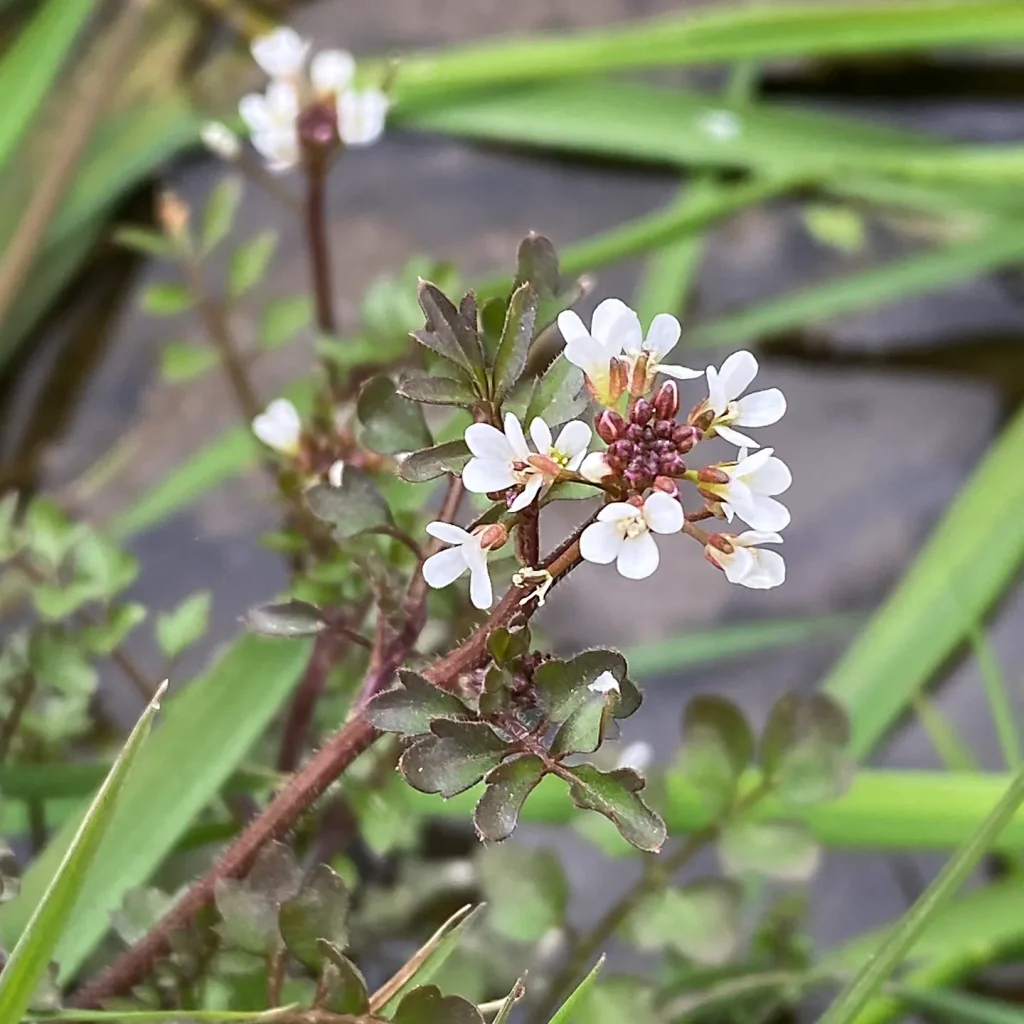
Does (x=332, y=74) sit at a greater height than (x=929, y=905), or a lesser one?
greater

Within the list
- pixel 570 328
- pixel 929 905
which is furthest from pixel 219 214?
pixel 929 905

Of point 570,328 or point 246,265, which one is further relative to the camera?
point 246,265

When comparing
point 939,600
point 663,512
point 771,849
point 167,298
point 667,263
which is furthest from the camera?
point 667,263

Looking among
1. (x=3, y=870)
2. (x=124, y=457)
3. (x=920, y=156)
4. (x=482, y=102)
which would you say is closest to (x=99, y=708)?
(x=124, y=457)

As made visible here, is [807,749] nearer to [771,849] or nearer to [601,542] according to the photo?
[771,849]

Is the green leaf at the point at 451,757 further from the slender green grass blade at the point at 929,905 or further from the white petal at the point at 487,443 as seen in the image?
the slender green grass blade at the point at 929,905

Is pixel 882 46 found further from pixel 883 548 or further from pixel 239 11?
pixel 239 11
